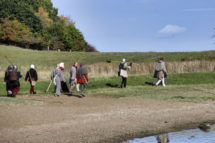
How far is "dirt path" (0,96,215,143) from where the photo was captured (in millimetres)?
8969

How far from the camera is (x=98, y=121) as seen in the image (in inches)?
436

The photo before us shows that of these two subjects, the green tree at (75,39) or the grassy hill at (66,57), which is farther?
the green tree at (75,39)

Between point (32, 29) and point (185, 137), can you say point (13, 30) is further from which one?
point (185, 137)

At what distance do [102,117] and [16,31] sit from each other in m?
65.7

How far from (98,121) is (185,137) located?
10.1 feet

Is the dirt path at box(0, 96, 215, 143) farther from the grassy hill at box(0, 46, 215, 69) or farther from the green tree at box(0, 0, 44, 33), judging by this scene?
the green tree at box(0, 0, 44, 33)

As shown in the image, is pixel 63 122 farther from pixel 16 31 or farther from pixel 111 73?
pixel 16 31

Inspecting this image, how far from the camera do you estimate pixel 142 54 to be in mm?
63312

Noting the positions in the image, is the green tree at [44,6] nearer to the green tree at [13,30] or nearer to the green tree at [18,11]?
the green tree at [18,11]

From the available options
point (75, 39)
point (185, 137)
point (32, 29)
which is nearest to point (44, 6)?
point (75, 39)

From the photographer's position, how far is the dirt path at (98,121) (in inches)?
353

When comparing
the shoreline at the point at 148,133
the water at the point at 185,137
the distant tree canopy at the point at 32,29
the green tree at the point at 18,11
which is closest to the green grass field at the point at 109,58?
the distant tree canopy at the point at 32,29

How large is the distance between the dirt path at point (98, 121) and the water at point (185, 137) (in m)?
0.39

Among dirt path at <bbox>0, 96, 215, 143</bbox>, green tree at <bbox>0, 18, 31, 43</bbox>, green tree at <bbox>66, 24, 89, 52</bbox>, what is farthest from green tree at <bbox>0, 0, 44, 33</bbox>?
dirt path at <bbox>0, 96, 215, 143</bbox>
